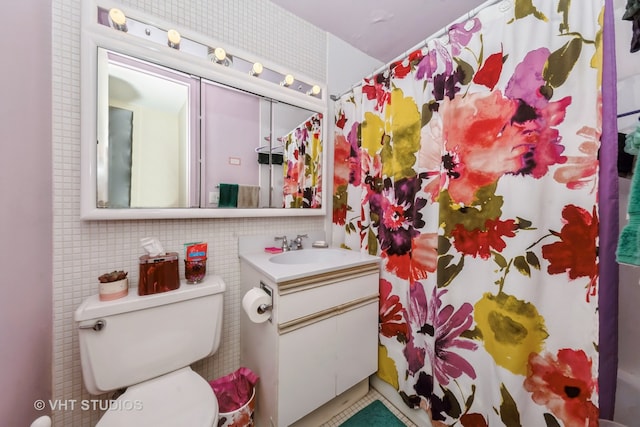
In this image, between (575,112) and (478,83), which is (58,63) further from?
(575,112)

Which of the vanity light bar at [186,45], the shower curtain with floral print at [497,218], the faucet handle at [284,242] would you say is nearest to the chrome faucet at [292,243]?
the faucet handle at [284,242]

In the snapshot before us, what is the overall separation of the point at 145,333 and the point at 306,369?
696 millimetres

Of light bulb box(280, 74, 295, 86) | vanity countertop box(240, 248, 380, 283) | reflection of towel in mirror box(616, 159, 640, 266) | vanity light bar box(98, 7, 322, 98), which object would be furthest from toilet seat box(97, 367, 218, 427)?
light bulb box(280, 74, 295, 86)

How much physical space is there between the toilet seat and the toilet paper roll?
1.00ft

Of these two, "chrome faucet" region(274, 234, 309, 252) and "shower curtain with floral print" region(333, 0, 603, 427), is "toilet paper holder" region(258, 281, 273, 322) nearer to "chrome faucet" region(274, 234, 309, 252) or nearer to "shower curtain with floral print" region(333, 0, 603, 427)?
"chrome faucet" region(274, 234, 309, 252)

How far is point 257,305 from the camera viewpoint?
3.17 feet

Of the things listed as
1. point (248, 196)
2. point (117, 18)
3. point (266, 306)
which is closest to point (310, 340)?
point (266, 306)

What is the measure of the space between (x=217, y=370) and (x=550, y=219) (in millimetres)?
1696

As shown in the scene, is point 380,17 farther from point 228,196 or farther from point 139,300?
point 139,300

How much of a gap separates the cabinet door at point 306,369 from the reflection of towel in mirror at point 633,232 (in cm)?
99

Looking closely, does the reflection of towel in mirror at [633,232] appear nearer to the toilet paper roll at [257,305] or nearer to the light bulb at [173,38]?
the toilet paper roll at [257,305]

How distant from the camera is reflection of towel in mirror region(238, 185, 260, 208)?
132 cm

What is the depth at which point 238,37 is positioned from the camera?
1319mm

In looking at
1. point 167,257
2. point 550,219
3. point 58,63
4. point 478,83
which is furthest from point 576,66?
point 58,63
